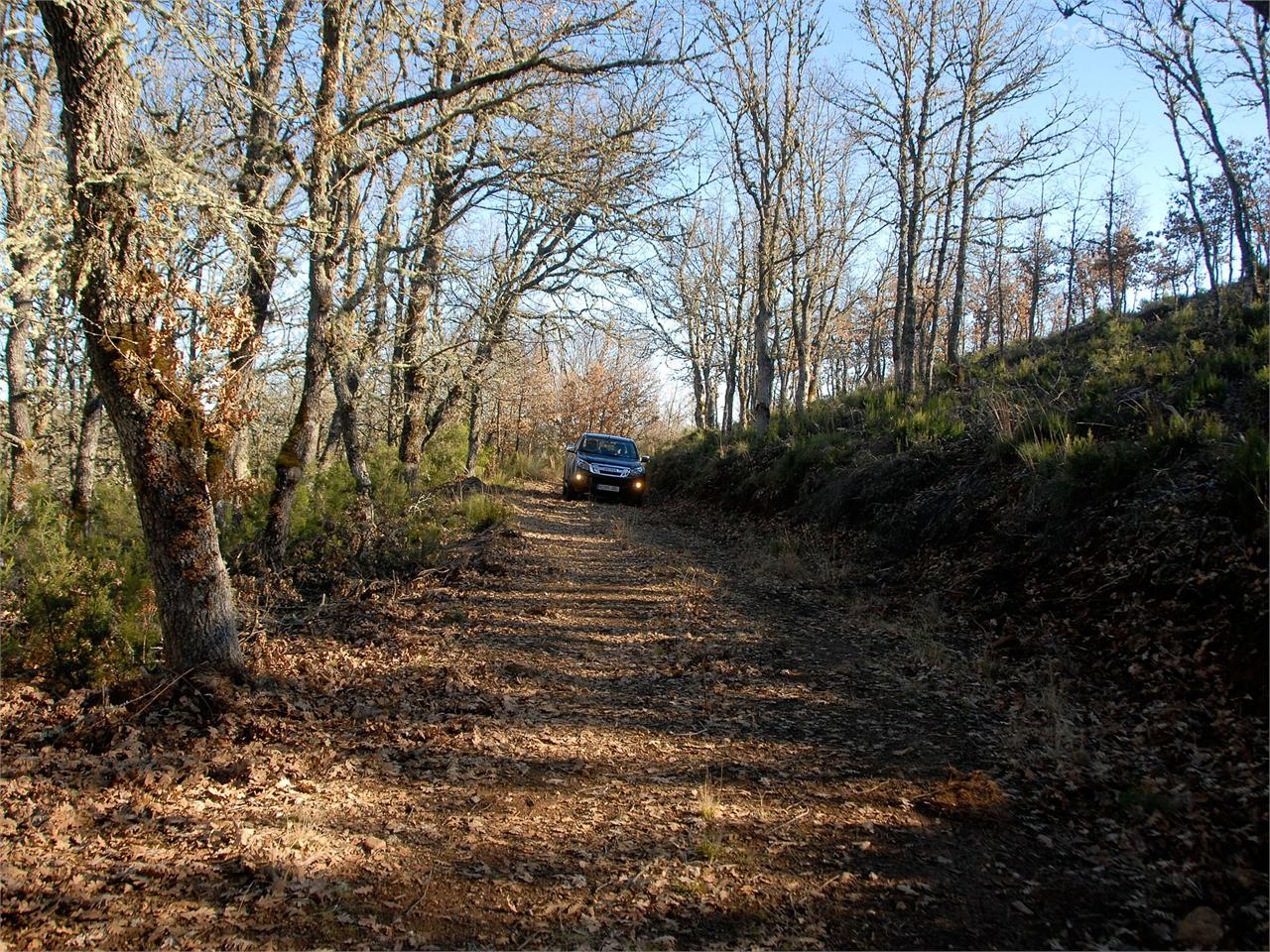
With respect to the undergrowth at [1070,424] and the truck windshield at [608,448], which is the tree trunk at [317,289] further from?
the truck windshield at [608,448]

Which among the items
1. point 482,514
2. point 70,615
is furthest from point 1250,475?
point 482,514

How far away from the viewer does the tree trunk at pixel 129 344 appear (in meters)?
4.08

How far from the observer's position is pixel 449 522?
37.1 feet

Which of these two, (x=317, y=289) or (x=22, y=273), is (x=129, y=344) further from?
(x=317, y=289)

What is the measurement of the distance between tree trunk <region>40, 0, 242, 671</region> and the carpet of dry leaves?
590mm

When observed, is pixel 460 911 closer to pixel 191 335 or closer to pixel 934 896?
pixel 934 896

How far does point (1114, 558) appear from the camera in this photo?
583cm

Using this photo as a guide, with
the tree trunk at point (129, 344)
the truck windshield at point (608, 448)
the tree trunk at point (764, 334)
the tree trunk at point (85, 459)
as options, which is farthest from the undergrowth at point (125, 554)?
the tree trunk at point (764, 334)

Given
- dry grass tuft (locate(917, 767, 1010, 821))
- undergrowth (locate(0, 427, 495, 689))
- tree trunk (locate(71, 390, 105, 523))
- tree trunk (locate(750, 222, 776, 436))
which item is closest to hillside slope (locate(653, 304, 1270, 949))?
dry grass tuft (locate(917, 767, 1010, 821))

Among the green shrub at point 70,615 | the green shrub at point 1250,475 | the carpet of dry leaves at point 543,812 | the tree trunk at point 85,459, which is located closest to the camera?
the carpet of dry leaves at point 543,812

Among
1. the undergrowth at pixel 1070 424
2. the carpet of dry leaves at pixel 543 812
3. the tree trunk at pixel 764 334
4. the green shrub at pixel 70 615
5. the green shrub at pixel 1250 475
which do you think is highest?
the tree trunk at pixel 764 334

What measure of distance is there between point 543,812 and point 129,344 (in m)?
3.75

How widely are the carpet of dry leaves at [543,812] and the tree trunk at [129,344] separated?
59 centimetres

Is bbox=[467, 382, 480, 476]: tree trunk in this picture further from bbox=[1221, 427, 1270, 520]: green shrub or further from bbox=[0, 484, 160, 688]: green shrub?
bbox=[1221, 427, 1270, 520]: green shrub
